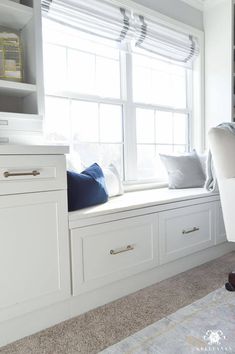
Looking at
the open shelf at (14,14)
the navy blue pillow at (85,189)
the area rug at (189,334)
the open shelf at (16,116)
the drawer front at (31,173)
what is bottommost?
the area rug at (189,334)

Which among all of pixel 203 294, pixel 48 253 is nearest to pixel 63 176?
pixel 48 253

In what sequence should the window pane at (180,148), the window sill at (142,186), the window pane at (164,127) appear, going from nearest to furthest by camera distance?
the window sill at (142,186), the window pane at (164,127), the window pane at (180,148)

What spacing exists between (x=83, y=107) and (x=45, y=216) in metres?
1.16

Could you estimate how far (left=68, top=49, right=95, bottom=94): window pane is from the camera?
2.23m

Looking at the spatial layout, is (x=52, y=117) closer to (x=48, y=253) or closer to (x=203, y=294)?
(x=48, y=253)

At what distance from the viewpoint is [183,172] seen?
8.52 ft

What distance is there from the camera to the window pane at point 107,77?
240 cm

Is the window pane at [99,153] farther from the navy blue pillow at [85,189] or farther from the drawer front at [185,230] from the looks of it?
the drawer front at [185,230]

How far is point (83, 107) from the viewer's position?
7.55ft

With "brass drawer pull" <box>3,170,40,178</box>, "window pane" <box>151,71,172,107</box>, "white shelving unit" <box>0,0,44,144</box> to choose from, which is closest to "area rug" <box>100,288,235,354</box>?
"brass drawer pull" <box>3,170,40,178</box>

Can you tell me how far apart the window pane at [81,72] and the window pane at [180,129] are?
1.06 metres

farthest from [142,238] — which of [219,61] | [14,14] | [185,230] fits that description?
[219,61]

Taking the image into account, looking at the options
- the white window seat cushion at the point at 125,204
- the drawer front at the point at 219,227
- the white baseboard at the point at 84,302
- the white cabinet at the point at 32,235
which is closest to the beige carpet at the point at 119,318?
the white baseboard at the point at 84,302

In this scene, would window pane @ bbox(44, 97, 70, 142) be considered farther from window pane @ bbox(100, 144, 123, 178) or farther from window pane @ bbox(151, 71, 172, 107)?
window pane @ bbox(151, 71, 172, 107)
